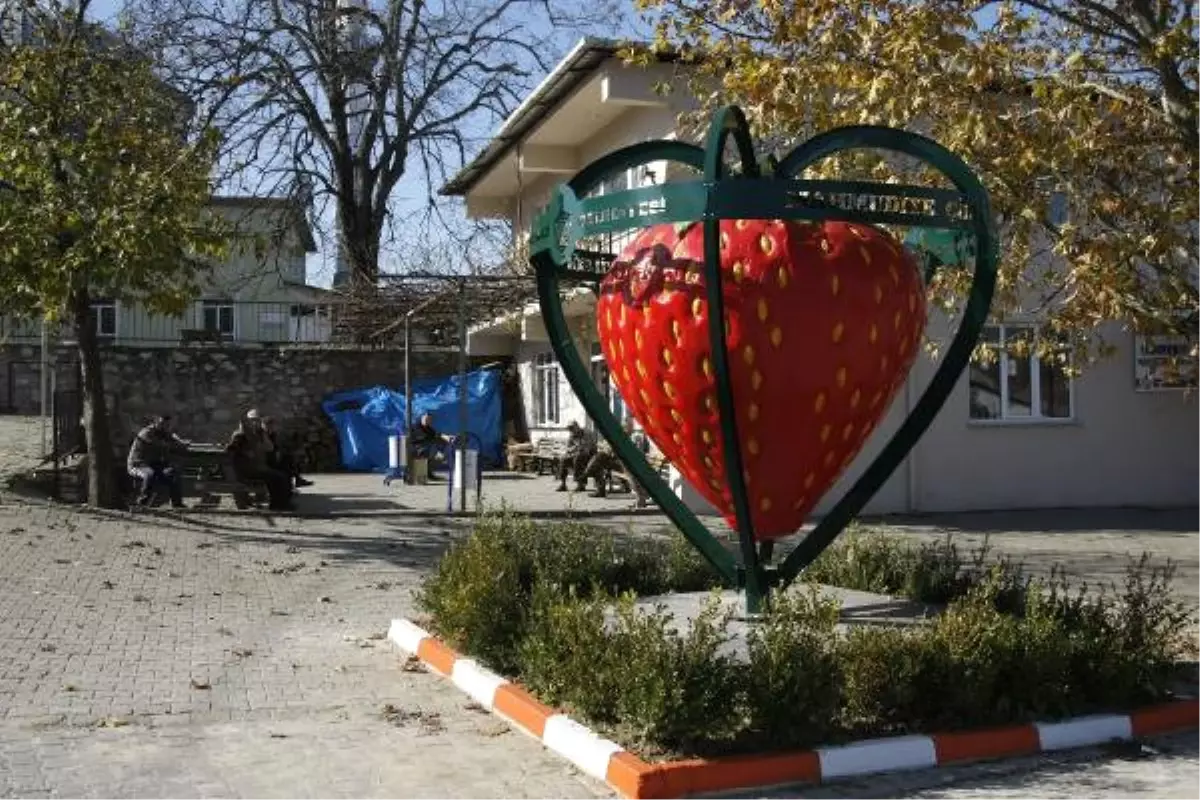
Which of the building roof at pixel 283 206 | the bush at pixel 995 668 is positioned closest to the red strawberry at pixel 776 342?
the bush at pixel 995 668

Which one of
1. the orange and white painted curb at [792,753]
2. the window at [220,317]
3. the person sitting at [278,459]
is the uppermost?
the window at [220,317]

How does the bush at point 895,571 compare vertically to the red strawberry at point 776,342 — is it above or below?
below

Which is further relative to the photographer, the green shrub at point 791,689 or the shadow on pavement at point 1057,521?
the shadow on pavement at point 1057,521

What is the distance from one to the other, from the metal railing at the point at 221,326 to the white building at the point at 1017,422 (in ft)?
36.0

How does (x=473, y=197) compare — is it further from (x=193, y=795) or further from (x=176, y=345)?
(x=193, y=795)

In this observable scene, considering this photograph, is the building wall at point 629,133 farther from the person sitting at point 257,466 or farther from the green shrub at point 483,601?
the green shrub at point 483,601

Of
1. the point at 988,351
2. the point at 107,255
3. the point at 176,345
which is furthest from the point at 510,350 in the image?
the point at 988,351

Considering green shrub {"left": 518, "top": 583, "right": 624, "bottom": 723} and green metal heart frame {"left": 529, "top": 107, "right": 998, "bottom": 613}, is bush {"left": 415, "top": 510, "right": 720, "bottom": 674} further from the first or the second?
green metal heart frame {"left": 529, "top": 107, "right": 998, "bottom": 613}

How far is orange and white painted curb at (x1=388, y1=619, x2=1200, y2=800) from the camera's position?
560 cm

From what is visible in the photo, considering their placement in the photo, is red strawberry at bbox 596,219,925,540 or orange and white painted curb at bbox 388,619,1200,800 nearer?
orange and white painted curb at bbox 388,619,1200,800

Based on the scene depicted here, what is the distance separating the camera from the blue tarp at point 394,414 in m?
26.8

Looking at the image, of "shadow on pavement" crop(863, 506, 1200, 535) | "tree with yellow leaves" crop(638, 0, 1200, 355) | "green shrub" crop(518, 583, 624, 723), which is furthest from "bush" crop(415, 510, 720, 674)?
"shadow on pavement" crop(863, 506, 1200, 535)

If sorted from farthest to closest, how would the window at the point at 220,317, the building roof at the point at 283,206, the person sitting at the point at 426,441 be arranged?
the window at the point at 220,317
the building roof at the point at 283,206
the person sitting at the point at 426,441

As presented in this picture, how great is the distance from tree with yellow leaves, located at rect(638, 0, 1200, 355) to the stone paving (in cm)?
317
